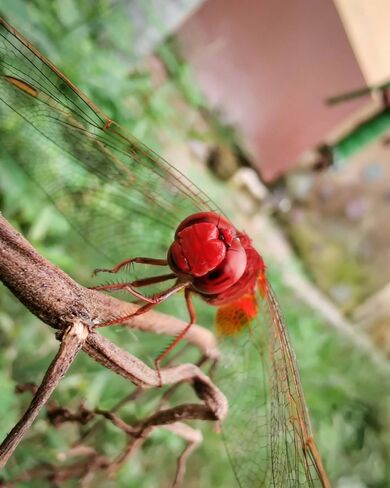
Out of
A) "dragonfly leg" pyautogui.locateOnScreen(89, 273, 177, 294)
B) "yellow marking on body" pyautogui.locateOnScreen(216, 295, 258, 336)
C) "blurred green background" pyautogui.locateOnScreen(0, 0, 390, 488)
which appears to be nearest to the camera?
"dragonfly leg" pyautogui.locateOnScreen(89, 273, 177, 294)

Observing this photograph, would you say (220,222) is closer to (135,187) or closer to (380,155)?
(135,187)

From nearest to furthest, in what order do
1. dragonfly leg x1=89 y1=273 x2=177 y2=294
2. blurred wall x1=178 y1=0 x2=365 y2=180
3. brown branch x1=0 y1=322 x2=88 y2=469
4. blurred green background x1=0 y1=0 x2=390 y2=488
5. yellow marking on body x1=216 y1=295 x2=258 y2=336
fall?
1. brown branch x1=0 y1=322 x2=88 y2=469
2. dragonfly leg x1=89 y1=273 x2=177 y2=294
3. yellow marking on body x1=216 y1=295 x2=258 y2=336
4. blurred green background x1=0 y1=0 x2=390 y2=488
5. blurred wall x1=178 y1=0 x2=365 y2=180

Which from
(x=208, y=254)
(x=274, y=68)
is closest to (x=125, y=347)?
(x=208, y=254)

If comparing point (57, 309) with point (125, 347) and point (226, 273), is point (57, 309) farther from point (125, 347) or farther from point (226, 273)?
point (125, 347)

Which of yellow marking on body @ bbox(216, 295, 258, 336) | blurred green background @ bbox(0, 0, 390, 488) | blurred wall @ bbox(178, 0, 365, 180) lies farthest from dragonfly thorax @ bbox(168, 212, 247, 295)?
blurred wall @ bbox(178, 0, 365, 180)

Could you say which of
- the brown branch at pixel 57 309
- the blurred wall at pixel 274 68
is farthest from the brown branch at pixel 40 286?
the blurred wall at pixel 274 68

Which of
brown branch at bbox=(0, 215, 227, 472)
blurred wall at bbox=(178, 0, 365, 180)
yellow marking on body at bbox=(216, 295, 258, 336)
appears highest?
blurred wall at bbox=(178, 0, 365, 180)

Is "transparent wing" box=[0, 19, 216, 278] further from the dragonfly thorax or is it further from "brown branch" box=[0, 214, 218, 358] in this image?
"brown branch" box=[0, 214, 218, 358]

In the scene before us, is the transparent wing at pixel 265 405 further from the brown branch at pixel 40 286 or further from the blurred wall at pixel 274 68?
the blurred wall at pixel 274 68
